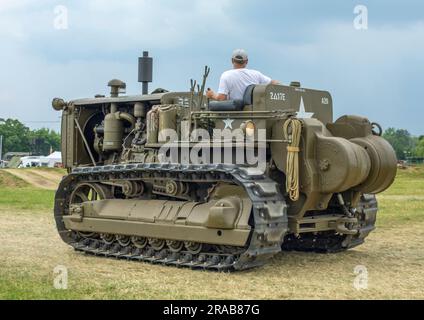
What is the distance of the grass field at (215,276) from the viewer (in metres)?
7.87

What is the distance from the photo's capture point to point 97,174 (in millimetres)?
11461

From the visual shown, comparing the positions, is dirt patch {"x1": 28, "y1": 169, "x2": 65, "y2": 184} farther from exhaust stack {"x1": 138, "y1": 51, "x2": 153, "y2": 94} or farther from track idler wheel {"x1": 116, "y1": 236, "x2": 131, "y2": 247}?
track idler wheel {"x1": 116, "y1": 236, "x2": 131, "y2": 247}

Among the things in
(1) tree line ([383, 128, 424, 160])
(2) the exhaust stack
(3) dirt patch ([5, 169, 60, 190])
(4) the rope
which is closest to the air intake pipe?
(2) the exhaust stack

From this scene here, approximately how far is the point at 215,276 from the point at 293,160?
1893 millimetres

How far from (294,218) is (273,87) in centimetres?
192

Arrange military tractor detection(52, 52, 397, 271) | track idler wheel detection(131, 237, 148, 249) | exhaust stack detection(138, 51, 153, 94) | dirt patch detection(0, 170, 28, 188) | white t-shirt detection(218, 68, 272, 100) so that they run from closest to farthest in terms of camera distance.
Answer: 1. military tractor detection(52, 52, 397, 271)
2. white t-shirt detection(218, 68, 272, 100)
3. track idler wheel detection(131, 237, 148, 249)
4. exhaust stack detection(138, 51, 153, 94)
5. dirt patch detection(0, 170, 28, 188)

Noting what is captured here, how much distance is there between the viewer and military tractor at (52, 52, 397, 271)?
9.41 meters

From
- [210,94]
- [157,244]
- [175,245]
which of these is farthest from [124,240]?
[210,94]

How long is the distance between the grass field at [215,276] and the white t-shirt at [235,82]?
8.60ft

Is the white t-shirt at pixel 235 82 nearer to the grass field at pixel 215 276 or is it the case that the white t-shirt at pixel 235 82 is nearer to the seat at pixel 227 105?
the seat at pixel 227 105

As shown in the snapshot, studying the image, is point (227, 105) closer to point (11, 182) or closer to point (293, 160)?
point (293, 160)

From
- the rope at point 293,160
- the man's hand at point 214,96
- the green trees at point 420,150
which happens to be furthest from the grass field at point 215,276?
the green trees at point 420,150

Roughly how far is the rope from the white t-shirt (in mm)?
1293
